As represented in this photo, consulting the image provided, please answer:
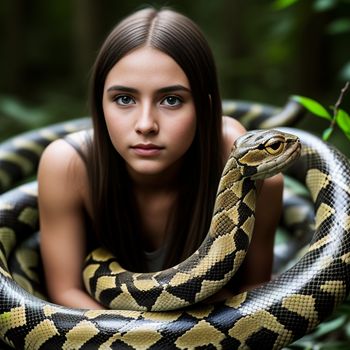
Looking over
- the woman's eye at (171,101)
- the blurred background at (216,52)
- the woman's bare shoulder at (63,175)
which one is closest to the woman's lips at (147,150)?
the woman's eye at (171,101)

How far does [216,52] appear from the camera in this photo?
8.79 m

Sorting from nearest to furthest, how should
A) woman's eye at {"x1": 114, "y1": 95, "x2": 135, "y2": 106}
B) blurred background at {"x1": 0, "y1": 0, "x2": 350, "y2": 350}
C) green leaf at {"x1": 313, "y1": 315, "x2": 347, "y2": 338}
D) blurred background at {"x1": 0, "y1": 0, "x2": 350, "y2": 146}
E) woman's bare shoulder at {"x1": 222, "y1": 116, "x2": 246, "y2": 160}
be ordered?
1. woman's eye at {"x1": 114, "y1": 95, "x2": 135, "y2": 106}
2. green leaf at {"x1": 313, "y1": 315, "x2": 347, "y2": 338}
3. woman's bare shoulder at {"x1": 222, "y1": 116, "x2": 246, "y2": 160}
4. blurred background at {"x1": 0, "y1": 0, "x2": 350, "y2": 350}
5. blurred background at {"x1": 0, "y1": 0, "x2": 350, "y2": 146}

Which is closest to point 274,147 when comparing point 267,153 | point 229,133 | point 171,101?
point 267,153

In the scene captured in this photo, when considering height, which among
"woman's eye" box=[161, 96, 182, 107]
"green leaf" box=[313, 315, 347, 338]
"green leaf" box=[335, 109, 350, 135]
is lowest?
"green leaf" box=[313, 315, 347, 338]

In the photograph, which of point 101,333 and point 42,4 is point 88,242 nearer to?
point 101,333

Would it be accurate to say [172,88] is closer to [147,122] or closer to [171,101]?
[171,101]

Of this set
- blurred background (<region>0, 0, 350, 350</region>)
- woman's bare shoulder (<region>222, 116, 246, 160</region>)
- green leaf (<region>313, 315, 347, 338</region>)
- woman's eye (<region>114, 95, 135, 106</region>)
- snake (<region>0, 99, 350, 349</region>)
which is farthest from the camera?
blurred background (<region>0, 0, 350, 350</region>)

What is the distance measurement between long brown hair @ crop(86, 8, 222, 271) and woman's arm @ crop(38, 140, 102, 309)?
70mm

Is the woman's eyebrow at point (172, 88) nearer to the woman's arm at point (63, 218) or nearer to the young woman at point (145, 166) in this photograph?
the young woman at point (145, 166)

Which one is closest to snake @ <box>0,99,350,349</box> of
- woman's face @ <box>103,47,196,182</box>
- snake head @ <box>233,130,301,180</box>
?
snake head @ <box>233,130,301,180</box>

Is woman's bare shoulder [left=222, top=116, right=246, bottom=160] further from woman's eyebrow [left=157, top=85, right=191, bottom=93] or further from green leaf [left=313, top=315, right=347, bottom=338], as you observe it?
green leaf [left=313, top=315, right=347, bottom=338]

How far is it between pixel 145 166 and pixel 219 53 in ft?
21.8

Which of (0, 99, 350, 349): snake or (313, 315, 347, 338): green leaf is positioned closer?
(0, 99, 350, 349): snake

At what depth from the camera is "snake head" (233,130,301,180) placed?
6.39 feet
